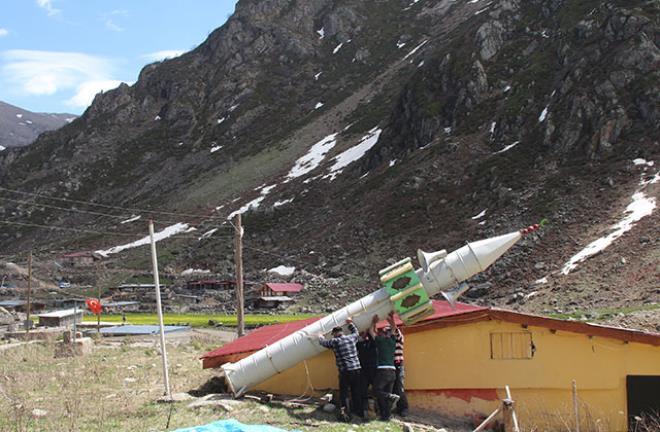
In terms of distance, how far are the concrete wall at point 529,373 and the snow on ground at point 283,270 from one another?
189 ft

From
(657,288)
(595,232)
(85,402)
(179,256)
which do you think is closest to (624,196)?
(595,232)

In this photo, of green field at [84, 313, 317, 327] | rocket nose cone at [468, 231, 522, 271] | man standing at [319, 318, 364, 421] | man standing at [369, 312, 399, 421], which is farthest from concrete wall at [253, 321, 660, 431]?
green field at [84, 313, 317, 327]

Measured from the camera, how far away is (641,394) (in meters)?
17.5

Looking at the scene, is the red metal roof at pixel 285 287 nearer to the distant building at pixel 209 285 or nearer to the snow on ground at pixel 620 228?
the distant building at pixel 209 285

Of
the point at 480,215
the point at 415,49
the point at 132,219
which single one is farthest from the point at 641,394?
the point at 415,49

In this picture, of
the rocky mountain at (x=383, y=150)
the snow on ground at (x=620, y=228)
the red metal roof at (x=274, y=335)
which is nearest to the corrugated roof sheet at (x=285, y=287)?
the rocky mountain at (x=383, y=150)

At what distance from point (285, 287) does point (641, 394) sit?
183ft

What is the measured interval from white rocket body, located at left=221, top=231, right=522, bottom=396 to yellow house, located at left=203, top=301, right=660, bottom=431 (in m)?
0.84

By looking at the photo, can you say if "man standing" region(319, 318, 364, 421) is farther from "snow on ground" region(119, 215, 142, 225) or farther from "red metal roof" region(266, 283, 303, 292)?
"snow on ground" region(119, 215, 142, 225)

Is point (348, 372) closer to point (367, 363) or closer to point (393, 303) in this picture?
point (367, 363)

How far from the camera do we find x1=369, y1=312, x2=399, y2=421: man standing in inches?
618

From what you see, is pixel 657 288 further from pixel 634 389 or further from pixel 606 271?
pixel 634 389

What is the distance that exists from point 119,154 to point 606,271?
140434mm

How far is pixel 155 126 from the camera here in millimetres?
171750
